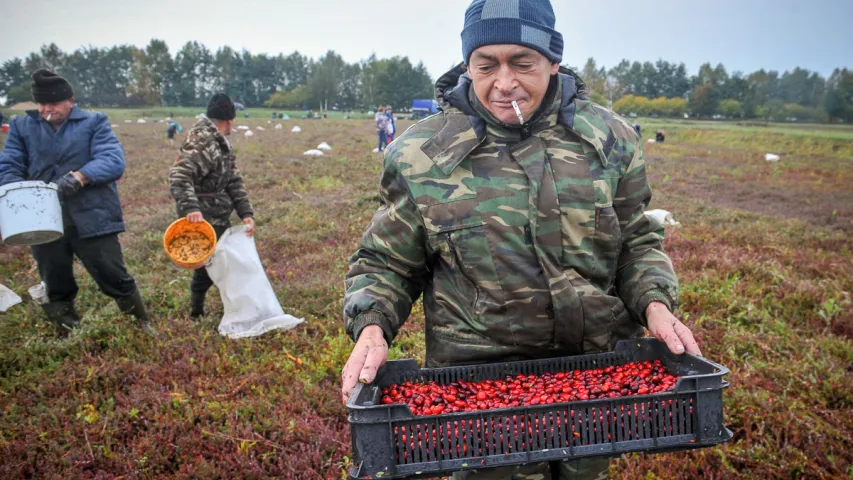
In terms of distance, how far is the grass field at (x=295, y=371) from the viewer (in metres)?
3.35

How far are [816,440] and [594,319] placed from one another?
2.50 metres

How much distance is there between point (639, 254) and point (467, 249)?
2.20ft

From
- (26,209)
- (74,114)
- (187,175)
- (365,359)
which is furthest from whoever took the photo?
(187,175)

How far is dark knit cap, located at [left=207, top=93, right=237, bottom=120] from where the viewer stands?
5.45 meters

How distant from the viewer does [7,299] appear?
5746mm

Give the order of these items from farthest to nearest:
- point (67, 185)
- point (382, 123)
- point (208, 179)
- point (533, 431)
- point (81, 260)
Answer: point (382, 123)
point (208, 179)
point (81, 260)
point (67, 185)
point (533, 431)

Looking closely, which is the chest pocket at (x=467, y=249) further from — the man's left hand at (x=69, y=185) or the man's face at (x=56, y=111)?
the man's face at (x=56, y=111)

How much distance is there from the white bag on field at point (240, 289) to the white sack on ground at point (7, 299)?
7.55 ft

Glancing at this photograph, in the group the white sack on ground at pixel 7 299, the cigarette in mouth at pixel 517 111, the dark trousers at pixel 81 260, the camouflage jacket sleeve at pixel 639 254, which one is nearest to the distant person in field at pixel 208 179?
the dark trousers at pixel 81 260

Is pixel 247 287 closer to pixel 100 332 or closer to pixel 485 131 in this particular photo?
pixel 100 332

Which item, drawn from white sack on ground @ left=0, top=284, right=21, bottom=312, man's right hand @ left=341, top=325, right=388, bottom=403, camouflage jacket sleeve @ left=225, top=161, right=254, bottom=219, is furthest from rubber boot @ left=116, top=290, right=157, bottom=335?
man's right hand @ left=341, top=325, right=388, bottom=403

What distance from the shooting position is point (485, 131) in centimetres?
186

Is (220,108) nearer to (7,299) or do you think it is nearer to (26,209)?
(26,209)

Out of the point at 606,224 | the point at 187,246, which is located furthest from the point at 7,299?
the point at 606,224
